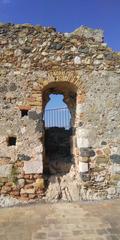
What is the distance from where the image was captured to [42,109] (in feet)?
20.1

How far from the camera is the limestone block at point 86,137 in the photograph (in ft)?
19.9

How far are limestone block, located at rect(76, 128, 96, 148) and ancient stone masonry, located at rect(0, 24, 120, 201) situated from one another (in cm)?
2

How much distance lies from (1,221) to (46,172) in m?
2.03

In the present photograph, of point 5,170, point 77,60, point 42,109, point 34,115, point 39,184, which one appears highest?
point 77,60

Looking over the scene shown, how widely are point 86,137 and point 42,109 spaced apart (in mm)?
1144

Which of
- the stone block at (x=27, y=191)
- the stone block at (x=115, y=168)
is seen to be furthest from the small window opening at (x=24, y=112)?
the stone block at (x=115, y=168)

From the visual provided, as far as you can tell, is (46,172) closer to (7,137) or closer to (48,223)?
(7,137)

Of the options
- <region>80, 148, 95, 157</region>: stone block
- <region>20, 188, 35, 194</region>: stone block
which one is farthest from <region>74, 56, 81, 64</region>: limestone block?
<region>20, 188, 35, 194</region>: stone block

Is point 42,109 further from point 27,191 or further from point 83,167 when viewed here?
point 27,191

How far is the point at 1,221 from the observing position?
4.54 metres

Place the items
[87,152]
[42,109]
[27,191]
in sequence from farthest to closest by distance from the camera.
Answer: [42,109], [87,152], [27,191]

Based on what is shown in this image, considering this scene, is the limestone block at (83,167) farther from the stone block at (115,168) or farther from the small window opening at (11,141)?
the small window opening at (11,141)

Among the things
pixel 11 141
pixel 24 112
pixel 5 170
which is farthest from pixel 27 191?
pixel 24 112

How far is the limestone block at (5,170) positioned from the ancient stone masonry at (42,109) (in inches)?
0.8
